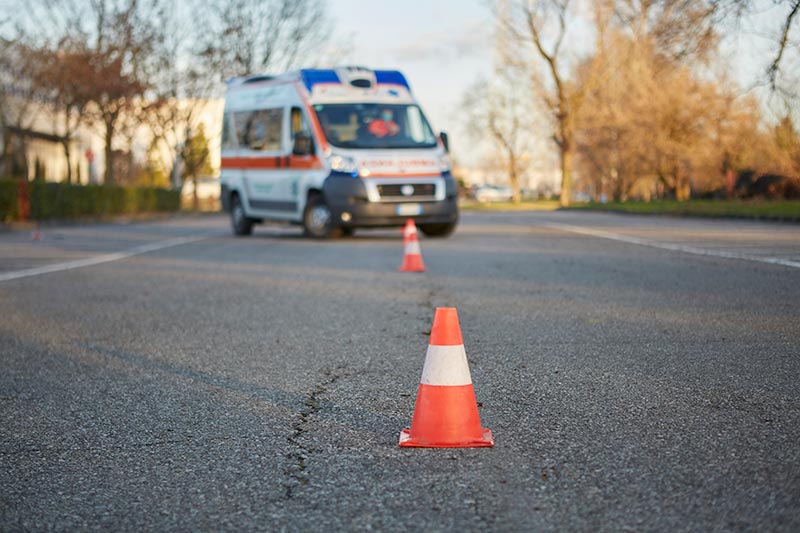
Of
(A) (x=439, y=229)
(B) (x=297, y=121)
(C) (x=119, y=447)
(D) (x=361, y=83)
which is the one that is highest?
(D) (x=361, y=83)

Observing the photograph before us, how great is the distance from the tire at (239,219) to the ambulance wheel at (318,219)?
290 centimetres

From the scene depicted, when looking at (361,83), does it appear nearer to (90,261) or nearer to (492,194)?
(90,261)

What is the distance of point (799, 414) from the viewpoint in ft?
13.9

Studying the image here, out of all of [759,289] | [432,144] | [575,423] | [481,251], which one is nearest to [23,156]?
[432,144]

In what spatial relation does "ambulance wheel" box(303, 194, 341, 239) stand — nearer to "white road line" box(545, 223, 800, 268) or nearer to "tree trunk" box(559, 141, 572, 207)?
"white road line" box(545, 223, 800, 268)

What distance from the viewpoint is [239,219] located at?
20.8 metres

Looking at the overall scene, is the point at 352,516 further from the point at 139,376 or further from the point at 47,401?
the point at 139,376

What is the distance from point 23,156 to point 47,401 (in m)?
40.7

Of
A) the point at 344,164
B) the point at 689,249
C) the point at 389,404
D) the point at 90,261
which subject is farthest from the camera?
the point at 344,164

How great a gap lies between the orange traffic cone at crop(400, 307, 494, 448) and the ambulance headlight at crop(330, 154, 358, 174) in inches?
523

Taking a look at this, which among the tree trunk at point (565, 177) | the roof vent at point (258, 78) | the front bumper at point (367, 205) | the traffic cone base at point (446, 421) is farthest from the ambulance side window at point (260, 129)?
the tree trunk at point (565, 177)

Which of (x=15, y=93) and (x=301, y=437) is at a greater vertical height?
(x=15, y=93)

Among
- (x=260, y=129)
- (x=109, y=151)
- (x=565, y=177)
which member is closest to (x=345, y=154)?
(x=260, y=129)

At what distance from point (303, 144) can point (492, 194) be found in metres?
85.1
